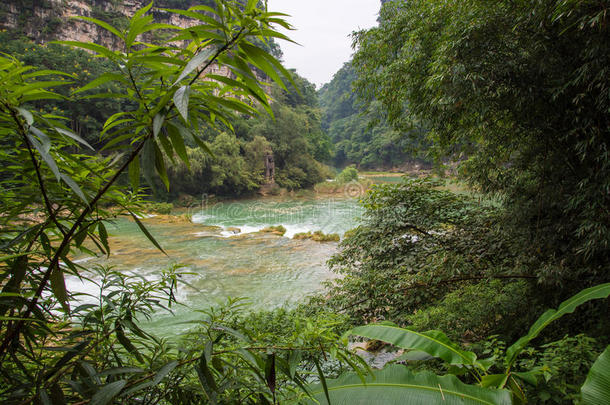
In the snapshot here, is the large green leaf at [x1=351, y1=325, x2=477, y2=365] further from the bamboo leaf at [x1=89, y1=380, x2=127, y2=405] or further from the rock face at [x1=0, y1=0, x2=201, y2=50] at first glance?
the rock face at [x1=0, y1=0, x2=201, y2=50]

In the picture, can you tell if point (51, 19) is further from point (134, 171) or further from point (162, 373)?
point (162, 373)

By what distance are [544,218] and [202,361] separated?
9.35 feet

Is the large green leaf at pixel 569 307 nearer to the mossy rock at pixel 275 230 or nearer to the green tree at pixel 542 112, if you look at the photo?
the green tree at pixel 542 112

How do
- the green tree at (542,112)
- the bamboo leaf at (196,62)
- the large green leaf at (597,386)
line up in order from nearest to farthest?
1. the bamboo leaf at (196,62)
2. the large green leaf at (597,386)
3. the green tree at (542,112)

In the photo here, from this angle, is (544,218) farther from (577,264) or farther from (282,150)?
(282,150)

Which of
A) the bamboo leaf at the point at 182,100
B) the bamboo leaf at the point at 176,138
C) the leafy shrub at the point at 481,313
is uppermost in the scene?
the bamboo leaf at the point at 182,100

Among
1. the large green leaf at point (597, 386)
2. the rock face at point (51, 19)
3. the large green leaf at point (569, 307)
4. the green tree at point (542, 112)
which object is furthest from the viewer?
the rock face at point (51, 19)

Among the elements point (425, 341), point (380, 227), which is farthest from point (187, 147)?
point (425, 341)

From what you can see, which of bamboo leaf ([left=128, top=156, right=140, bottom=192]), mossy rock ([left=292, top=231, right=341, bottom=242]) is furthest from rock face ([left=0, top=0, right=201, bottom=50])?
bamboo leaf ([left=128, top=156, right=140, bottom=192])

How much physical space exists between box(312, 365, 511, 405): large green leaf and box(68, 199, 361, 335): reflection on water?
2074 millimetres

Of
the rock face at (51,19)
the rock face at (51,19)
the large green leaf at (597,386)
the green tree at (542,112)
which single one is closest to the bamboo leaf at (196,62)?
the large green leaf at (597,386)

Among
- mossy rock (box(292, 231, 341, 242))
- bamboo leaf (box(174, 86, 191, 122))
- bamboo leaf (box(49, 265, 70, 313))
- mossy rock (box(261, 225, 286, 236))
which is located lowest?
mossy rock (box(292, 231, 341, 242))

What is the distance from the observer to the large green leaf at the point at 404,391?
97cm

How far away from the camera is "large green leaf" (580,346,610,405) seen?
34.3 inches
